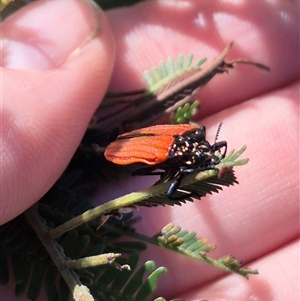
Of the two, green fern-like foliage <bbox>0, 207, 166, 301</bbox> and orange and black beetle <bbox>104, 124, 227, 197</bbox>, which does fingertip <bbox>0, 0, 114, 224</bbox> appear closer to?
green fern-like foliage <bbox>0, 207, 166, 301</bbox>

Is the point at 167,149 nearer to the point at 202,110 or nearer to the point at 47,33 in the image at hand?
the point at 47,33

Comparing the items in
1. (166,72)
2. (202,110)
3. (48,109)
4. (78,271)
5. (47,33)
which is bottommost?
(202,110)

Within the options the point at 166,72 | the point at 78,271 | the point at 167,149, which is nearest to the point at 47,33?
the point at 166,72

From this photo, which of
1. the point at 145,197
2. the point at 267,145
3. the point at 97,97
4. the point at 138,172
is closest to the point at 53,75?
the point at 97,97

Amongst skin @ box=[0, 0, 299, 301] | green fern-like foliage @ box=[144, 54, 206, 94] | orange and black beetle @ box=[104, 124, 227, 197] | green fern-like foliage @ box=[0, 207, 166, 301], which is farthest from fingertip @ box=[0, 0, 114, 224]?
green fern-like foliage @ box=[144, 54, 206, 94]

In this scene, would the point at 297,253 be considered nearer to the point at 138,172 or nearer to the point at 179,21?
the point at 138,172

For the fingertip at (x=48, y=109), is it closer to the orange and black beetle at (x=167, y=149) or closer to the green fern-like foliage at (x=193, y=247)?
the orange and black beetle at (x=167, y=149)

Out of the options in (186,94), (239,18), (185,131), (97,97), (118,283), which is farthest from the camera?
(239,18)
